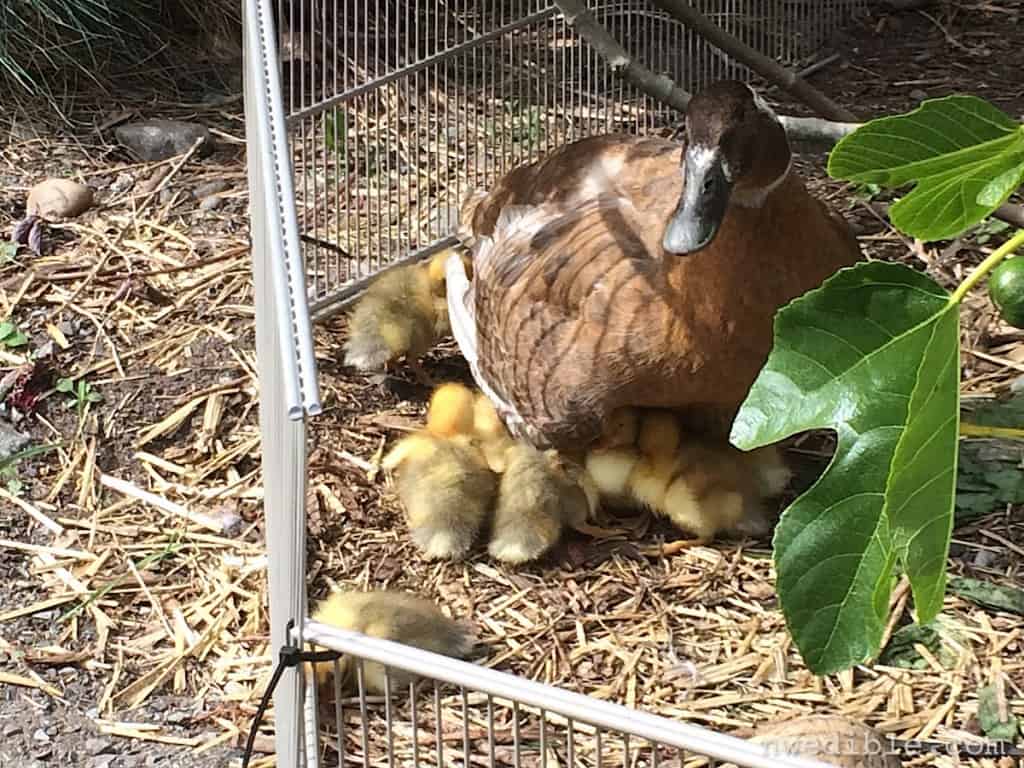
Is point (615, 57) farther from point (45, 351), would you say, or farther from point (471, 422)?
point (45, 351)

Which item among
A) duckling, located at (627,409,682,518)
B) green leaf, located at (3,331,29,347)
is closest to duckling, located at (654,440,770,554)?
duckling, located at (627,409,682,518)

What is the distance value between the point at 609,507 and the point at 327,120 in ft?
4.25

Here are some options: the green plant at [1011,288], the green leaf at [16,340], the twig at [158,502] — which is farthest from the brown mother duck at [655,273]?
the green leaf at [16,340]

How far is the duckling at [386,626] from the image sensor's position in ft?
7.78

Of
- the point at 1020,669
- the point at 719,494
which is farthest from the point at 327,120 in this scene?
the point at 1020,669

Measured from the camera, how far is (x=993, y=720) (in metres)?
2.30

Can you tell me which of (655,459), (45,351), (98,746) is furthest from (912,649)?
(45,351)

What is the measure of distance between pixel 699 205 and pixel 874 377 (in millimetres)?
1594

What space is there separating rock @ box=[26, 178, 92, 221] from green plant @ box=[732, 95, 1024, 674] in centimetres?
329

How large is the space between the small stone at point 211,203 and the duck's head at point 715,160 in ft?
5.96

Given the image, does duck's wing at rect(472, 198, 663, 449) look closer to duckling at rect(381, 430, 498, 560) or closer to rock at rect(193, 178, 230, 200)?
duckling at rect(381, 430, 498, 560)

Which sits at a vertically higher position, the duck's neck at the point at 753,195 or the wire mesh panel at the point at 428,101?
the duck's neck at the point at 753,195

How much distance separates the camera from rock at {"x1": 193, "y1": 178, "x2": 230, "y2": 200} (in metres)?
Answer: 3.98

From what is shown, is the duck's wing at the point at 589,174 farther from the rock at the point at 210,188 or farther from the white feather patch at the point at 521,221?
the rock at the point at 210,188
